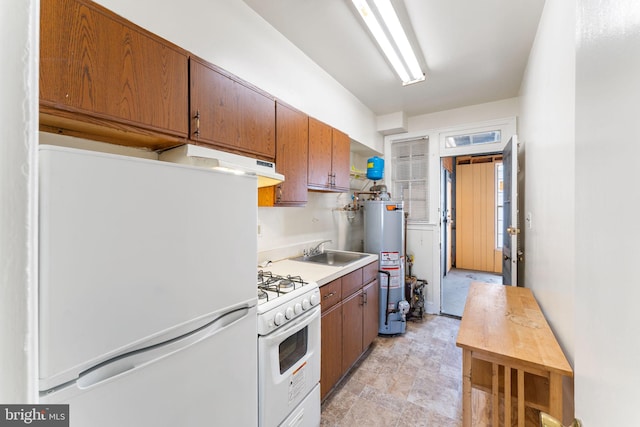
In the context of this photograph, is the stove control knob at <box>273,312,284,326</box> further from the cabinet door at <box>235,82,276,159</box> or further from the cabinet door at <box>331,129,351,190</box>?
the cabinet door at <box>331,129,351,190</box>

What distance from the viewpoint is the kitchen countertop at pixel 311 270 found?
71.5 inches

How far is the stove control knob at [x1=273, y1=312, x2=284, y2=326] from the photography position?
4.24ft

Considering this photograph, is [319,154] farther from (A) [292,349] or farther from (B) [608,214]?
(B) [608,214]

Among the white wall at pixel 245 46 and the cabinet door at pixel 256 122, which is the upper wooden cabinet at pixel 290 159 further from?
the white wall at pixel 245 46

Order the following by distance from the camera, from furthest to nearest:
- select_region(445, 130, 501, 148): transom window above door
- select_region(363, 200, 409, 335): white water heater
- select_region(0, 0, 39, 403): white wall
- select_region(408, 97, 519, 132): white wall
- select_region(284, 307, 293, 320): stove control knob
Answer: select_region(445, 130, 501, 148): transom window above door, select_region(408, 97, 519, 132): white wall, select_region(363, 200, 409, 335): white water heater, select_region(284, 307, 293, 320): stove control knob, select_region(0, 0, 39, 403): white wall

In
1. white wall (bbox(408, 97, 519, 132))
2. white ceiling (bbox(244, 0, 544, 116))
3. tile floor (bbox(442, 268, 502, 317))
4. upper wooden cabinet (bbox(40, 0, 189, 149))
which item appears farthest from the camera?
tile floor (bbox(442, 268, 502, 317))

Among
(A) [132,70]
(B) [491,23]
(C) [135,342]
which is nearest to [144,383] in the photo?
(C) [135,342]

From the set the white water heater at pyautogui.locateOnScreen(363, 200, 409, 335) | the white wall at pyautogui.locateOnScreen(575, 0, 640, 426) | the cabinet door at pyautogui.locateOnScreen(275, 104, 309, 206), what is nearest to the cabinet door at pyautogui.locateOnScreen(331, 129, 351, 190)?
the cabinet door at pyautogui.locateOnScreen(275, 104, 309, 206)

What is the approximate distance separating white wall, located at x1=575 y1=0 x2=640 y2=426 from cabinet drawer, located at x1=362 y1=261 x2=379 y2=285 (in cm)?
189

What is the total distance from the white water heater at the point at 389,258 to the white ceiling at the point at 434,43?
135 cm

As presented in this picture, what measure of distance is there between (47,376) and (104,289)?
0.21 m

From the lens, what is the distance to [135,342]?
0.77m

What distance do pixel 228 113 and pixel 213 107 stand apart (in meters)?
0.09

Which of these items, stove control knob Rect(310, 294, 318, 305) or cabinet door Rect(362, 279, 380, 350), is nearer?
stove control knob Rect(310, 294, 318, 305)
